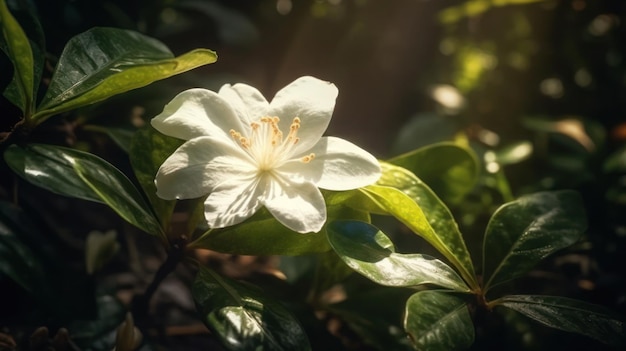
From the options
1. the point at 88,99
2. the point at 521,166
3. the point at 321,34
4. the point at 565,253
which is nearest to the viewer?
the point at 88,99

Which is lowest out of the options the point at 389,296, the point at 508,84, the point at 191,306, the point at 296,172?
the point at 191,306

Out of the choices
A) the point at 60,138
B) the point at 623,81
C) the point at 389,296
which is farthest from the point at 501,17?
the point at 60,138

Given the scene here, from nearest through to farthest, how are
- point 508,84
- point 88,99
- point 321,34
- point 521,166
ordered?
1. point 88,99
2. point 521,166
3. point 321,34
4. point 508,84

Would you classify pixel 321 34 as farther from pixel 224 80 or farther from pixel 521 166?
pixel 521 166

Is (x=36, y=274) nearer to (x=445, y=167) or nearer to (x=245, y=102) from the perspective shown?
(x=245, y=102)

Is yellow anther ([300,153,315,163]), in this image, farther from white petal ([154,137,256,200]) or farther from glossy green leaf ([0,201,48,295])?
glossy green leaf ([0,201,48,295])

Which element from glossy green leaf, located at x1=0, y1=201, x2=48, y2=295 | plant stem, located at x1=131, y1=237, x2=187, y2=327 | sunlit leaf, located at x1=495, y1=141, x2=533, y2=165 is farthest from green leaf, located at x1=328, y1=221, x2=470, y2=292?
sunlit leaf, located at x1=495, y1=141, x2=533, y2=165

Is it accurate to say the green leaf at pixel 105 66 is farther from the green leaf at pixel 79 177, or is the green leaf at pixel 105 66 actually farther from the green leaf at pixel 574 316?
the green leaf at pixel 574 316
